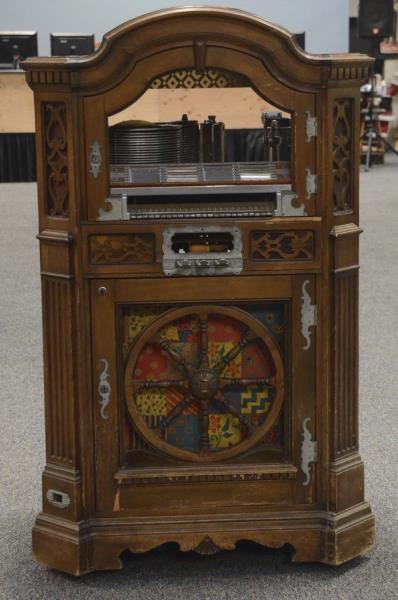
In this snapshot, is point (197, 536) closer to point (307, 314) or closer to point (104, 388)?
point (104, 388)

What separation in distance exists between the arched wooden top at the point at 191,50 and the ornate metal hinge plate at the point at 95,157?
0.10m

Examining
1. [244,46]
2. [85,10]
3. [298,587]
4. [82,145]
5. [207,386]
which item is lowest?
[298,587]

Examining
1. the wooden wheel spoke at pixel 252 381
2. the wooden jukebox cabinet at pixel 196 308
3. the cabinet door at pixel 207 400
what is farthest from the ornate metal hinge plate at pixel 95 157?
the wooden wheel spoke at pixel 252 381

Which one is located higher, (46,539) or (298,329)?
(298,329)

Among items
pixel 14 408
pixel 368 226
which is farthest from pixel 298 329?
pixel 368 226

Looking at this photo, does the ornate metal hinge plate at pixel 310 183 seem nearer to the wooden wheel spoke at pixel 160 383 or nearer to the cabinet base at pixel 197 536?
the wooden wheel spoke at pixel 160 383

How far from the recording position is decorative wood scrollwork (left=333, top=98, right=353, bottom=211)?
198 centimetres

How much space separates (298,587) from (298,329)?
21.1 inches

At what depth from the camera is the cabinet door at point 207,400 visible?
6.73ft

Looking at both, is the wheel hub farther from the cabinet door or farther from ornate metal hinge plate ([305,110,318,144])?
ornate metal hinge plate ([305,110,318,144])

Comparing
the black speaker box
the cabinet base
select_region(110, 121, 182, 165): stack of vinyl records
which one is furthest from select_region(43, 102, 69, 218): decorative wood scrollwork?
the black speaker box

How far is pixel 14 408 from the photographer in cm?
335

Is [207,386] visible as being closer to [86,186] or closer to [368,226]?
[86,186]

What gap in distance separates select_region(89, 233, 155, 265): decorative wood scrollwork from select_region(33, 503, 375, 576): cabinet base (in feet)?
1.81
